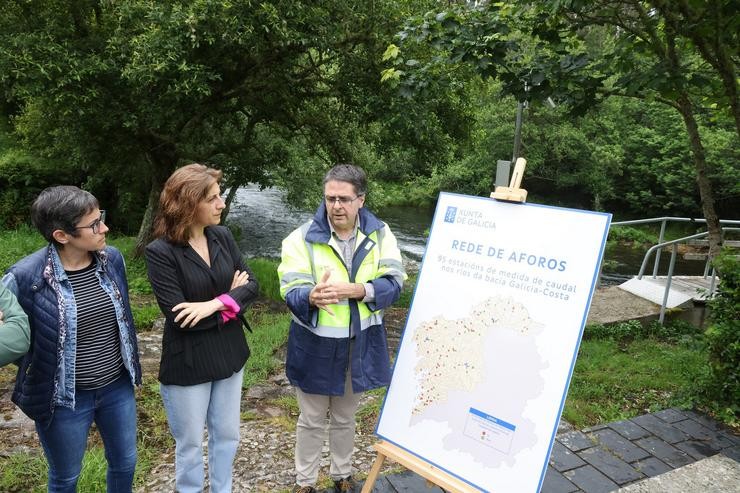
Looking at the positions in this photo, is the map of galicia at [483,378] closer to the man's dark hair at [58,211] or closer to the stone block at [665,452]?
the man's dark hair at [58,211]

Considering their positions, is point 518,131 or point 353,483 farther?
point 518,131

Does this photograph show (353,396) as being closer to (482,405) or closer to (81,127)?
(482,405)

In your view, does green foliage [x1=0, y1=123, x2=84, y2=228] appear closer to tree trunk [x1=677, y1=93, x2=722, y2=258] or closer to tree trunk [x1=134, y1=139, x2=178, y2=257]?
tree trunk [x1=134, y1=139, x2=178, y2=257]

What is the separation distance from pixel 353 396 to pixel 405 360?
0.33 m

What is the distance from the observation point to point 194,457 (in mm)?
2207

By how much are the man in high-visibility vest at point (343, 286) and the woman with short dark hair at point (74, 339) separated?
2.44 feet

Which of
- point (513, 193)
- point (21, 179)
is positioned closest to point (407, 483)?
point (513, 193)

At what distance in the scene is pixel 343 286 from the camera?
7.25ft

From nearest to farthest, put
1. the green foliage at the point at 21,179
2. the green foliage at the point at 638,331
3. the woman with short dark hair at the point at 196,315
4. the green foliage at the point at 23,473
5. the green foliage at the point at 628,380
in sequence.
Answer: the woman with short dark hair at the point at 196,315
the green foliage at the point at 23,473
the green foliage at the point at 628,380
the green foliage at the point at 638,331
the green foliage at the point at 21,179

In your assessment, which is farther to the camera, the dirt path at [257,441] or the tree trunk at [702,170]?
the tree trunk at [702,170]

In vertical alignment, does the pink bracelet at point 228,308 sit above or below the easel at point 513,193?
below

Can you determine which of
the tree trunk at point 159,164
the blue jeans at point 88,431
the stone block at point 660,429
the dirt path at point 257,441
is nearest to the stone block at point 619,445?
the stone block at point 660,429

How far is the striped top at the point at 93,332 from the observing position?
6.52ft

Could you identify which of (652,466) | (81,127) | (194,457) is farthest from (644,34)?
(81,127)
